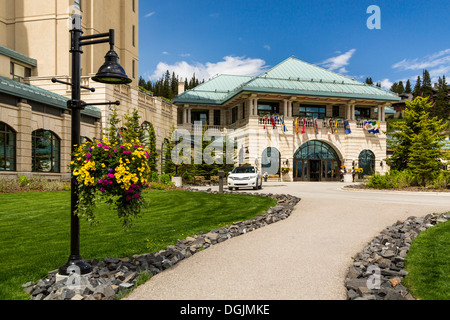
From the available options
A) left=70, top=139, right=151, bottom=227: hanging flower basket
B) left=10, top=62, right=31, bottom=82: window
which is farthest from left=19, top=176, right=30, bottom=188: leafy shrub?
left=70, top=139, right=151, bottom=227: hanging flower basket

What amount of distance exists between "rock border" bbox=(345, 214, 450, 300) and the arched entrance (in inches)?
1313

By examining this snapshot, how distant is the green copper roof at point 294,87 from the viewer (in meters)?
39.1

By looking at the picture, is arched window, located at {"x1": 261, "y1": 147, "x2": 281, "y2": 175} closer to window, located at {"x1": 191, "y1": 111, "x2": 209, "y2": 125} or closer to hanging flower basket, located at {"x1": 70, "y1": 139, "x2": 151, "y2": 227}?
window, located at {"x1": 191, "y1": 111, "x2": 209, "y2": 125}

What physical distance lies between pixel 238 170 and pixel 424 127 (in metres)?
13.7

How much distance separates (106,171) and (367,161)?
42.7 meters

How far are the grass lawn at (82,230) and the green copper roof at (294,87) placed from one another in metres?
26.6

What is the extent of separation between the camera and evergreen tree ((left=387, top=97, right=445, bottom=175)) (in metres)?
24.4

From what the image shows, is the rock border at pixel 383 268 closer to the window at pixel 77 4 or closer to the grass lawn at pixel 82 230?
the grass lawn at pixel 82 230

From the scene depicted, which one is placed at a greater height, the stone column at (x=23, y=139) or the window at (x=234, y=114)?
the window at (x=234, y=114)

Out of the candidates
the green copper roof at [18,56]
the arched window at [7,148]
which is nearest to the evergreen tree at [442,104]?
the green copper roof at [18,56]

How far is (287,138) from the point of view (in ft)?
133

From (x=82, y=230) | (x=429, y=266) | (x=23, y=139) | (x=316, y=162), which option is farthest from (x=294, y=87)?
(x=429, y=266)
